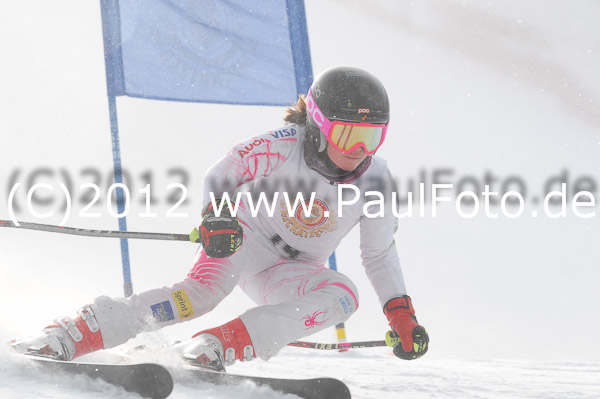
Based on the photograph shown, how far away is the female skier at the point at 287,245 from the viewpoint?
245 centimetres

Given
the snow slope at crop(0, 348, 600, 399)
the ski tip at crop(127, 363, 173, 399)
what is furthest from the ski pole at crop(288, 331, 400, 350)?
the ski tip at crop(127, 363, 173, 399)

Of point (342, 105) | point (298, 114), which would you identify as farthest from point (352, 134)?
point (298, 114)

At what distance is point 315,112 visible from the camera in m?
2.87

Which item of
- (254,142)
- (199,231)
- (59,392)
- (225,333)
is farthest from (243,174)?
(59,392)

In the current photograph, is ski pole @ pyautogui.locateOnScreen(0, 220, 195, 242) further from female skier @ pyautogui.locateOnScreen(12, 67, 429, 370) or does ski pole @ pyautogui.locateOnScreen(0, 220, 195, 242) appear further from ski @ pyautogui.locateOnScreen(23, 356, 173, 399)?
ski @ pyautogui.locateOnScreen(23, 356, 173, 399)

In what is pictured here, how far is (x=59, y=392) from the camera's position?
6.07 ft

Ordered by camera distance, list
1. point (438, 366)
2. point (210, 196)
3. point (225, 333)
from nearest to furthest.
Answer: point (225, 333), point (210, 196), point (438, 366)

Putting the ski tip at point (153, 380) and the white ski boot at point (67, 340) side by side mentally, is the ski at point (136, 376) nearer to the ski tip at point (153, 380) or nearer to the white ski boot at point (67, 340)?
the ski tip at point (153, 380)

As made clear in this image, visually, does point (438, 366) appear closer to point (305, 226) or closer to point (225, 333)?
point (305, 226)

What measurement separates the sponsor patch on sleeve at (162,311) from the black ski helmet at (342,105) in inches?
35.8

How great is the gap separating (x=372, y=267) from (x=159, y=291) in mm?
1029

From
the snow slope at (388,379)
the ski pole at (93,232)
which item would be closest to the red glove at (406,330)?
the snow slope at (388,379)

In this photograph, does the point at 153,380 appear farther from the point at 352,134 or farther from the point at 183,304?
the point at 352,134

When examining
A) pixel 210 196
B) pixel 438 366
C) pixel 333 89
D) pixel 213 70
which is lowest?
pixel 438 366
